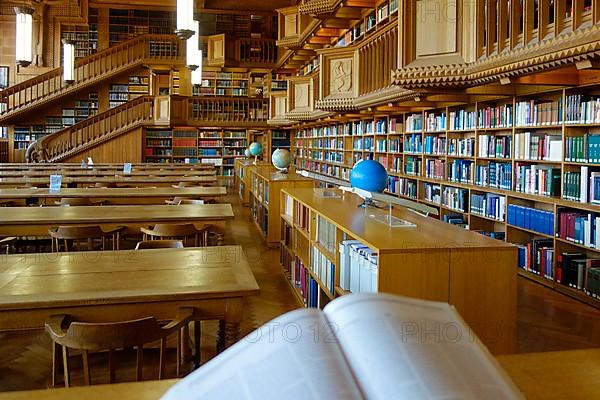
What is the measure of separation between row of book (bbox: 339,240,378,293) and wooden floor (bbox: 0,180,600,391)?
2.79ft

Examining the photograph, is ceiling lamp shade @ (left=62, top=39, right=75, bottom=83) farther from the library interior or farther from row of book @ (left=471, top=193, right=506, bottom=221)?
row of book @ (left=471, top=193, right=506, bottom=221)

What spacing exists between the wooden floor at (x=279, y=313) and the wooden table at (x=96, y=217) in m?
0.78

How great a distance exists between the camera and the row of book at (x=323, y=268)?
354 centimetres

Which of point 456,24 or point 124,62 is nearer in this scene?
point 456,24

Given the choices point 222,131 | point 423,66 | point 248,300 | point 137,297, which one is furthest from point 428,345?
point 222,131

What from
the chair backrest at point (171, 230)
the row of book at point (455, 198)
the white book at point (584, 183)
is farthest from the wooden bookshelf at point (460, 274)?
the row of book at point (455, 198)

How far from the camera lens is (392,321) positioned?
564 mm

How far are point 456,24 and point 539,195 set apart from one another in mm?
1648

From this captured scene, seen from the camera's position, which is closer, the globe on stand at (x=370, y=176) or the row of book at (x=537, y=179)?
the globe on stand at (x=370, y=176)

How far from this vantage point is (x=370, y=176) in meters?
3.43

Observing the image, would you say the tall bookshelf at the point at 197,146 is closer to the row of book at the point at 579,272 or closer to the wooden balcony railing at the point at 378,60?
the wooden balcony railing at the point at 378,60

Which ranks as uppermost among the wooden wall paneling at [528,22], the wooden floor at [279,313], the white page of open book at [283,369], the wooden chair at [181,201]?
the wooden wall paneling at [528,22]

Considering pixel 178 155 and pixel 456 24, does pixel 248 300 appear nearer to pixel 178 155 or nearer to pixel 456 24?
pixel 456 24

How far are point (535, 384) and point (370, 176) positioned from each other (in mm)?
2450
